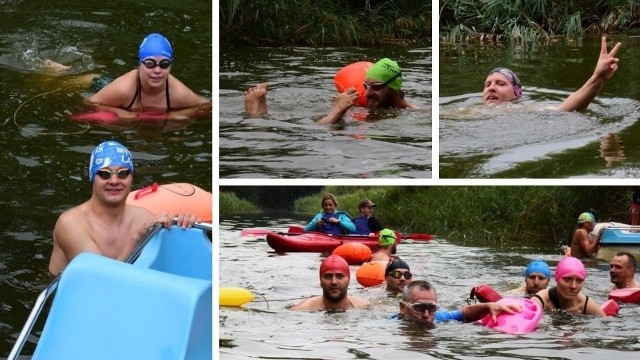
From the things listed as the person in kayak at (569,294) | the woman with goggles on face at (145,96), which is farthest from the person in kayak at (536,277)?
the woman with goggles on face at (145,96)

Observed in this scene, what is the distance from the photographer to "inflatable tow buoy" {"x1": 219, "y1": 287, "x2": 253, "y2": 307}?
542cm

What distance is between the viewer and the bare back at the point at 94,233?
5816 millimetres

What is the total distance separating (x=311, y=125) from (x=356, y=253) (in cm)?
250

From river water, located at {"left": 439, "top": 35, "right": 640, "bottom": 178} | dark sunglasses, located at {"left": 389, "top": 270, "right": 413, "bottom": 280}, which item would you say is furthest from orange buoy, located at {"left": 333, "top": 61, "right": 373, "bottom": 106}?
dark sunglasses, located at {"left": 389, "top": 270, "right": 413, "bottom": 280}

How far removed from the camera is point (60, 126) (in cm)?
828

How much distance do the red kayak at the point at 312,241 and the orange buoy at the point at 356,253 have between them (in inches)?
2.9

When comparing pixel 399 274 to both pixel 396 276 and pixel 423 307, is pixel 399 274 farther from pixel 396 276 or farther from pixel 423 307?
pixel 423 307

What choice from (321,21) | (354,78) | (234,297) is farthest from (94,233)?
(354,78)

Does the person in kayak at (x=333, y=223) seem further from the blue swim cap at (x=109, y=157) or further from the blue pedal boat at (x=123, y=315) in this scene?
the blue pedal boat at (x=123, y=315)

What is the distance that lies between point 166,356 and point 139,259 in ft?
4.55

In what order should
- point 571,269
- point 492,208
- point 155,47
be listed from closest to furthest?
point 571,269
point 492,208
point 155,47

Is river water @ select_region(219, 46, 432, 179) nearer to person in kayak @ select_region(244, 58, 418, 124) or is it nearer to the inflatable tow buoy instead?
person in kayak @ select_region(244, 58, 418, 124)

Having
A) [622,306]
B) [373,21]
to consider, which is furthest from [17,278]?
[622,306]

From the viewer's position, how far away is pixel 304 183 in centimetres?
405
